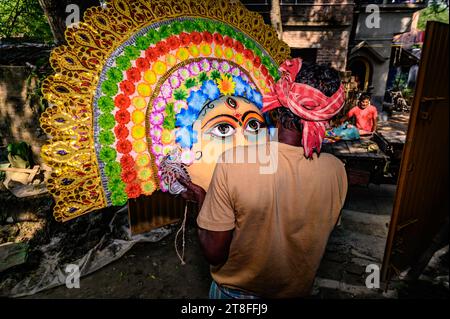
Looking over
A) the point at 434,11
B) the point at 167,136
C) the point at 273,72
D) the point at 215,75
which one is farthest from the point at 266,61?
the point at 434,11

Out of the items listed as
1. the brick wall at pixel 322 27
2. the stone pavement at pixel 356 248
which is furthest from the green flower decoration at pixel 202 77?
the brick wall at pixel 322 27

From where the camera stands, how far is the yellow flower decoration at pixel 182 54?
6.71 feet

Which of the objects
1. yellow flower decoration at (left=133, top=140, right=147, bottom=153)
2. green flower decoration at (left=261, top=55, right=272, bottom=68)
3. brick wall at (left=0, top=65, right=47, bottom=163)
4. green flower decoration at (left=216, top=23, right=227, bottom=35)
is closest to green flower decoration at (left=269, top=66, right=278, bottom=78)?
green flower decoration at (left=261, top=55, right=272, bottom=68)

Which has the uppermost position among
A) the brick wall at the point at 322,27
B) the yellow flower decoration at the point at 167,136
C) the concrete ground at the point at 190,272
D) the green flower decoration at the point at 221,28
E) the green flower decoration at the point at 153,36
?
the brick wall at the point at 322,27

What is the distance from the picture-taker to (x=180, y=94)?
2.03 meters

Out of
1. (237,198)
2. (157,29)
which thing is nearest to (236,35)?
(157,29)

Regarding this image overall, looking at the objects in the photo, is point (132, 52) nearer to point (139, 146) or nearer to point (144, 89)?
point (144, 89)

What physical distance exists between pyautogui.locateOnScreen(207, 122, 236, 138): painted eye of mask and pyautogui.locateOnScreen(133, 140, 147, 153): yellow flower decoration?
0.47 m

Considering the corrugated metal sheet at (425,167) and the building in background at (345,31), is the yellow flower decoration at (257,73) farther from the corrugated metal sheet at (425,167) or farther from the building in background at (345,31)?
the building in background at (345,31)

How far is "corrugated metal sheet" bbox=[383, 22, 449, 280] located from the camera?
2.27 metres

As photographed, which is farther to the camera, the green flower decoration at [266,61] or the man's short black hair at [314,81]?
the green flower decoration at [266,61]

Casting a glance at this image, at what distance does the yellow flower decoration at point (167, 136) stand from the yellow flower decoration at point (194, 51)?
1.99 ft
